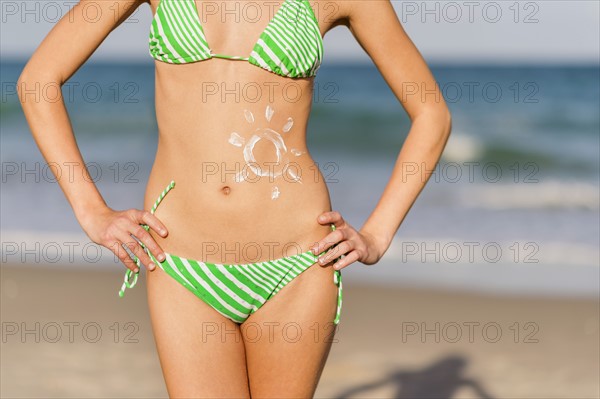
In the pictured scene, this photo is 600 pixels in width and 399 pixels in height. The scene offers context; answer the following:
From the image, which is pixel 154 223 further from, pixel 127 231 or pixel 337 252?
pixel 337 252

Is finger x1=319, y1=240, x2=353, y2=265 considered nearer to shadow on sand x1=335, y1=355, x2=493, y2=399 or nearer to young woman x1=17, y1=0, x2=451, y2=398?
young woman x1=17, y1=0, x2=451, y2=398

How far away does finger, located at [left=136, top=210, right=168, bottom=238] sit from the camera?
301 cm

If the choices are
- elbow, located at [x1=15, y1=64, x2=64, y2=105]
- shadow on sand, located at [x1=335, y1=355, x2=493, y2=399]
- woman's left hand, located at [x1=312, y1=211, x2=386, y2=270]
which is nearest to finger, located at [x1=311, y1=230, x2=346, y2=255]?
woman's left hand, located at [x1=312, y1=211, x2=386, y2=270]

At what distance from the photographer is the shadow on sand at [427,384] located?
6.55 meters

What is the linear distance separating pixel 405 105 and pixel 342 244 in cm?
62

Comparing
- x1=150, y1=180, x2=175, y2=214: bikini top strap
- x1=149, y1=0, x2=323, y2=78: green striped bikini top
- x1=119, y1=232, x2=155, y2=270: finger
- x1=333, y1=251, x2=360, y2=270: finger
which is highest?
x1=149, y1=0, x2=323, y2=78: green striped bikini top

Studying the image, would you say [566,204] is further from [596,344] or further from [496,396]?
[496,396]

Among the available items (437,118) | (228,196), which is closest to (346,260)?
(228,196)

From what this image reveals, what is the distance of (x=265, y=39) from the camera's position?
3.01 metres

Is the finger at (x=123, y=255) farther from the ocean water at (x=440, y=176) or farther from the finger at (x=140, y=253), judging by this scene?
the ocean water at (x=440, y=176)

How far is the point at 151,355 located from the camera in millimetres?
7293

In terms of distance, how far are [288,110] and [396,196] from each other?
2.00 feet

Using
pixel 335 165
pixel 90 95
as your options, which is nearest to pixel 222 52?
pixel 335 165

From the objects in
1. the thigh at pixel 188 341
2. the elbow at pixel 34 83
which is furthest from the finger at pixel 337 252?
the elbow at pixel 34 83
